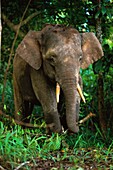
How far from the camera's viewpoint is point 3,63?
1145cm

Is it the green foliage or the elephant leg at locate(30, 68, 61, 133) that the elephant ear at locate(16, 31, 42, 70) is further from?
the green foliage

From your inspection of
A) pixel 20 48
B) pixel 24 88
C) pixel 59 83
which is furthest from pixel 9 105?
pixel 59 83

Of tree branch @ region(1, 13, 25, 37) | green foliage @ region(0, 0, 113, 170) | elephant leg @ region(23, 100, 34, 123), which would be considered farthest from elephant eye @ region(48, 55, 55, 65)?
tree branch @ region(1, 13, 25, 37)

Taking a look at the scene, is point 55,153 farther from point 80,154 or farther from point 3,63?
point 3,63

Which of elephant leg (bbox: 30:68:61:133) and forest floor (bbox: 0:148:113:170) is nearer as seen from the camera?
forest floor (bbox: 0:148:113:170)

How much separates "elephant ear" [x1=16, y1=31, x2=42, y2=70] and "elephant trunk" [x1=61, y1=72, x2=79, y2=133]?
865mm

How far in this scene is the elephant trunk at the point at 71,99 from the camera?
7.16 m

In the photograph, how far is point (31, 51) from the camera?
26.7ft

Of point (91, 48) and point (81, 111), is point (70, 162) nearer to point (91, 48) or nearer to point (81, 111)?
point (91, 48)

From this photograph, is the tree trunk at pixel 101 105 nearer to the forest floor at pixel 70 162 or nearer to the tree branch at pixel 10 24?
the forest floor at pixel 70 162

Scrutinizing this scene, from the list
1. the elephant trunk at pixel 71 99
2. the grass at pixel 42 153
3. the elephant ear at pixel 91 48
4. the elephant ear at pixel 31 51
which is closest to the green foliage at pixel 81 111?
the grass at pixel 42 153

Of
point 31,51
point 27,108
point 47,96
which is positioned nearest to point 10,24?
point 27,108

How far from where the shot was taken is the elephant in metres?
7.34

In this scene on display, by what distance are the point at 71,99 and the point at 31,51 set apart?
134cm
